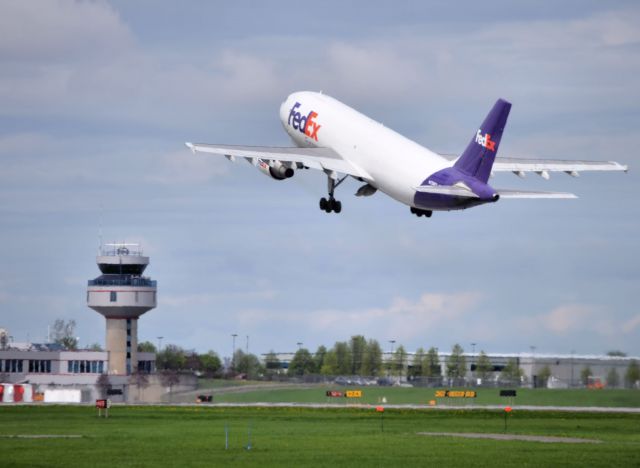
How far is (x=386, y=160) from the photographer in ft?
291

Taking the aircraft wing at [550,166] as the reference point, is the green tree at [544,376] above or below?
below

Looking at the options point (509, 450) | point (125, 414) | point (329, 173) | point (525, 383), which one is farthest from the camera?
point (525, 383)

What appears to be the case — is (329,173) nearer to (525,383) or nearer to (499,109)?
(499,109)

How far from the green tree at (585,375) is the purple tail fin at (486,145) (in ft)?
294

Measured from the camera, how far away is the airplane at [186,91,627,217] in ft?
271

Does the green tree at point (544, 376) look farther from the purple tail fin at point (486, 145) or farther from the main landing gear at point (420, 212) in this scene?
the purple tail fin at point (486, 145)

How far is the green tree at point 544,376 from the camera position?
18262cm

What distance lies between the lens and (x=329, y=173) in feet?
306

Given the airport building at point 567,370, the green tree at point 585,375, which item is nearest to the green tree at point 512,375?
the airport building at point 567,370

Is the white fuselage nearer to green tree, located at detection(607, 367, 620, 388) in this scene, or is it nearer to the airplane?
A: the airplane

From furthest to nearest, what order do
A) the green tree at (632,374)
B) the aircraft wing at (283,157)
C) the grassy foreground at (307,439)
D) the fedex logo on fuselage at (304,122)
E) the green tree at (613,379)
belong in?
the green tree at (613,379), the green tree at (632,374), the fedex logo on fuselage at (304,122), the aircraft wing at (283,157), the grassy foreground at (307,439)

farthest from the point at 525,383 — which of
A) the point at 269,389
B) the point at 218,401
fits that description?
the point at 218,401

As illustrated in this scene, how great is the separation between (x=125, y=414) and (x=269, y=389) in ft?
191

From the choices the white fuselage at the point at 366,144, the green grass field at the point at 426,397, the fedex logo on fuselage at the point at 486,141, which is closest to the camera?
the fedex logo on fuselage at the point at 486,141
